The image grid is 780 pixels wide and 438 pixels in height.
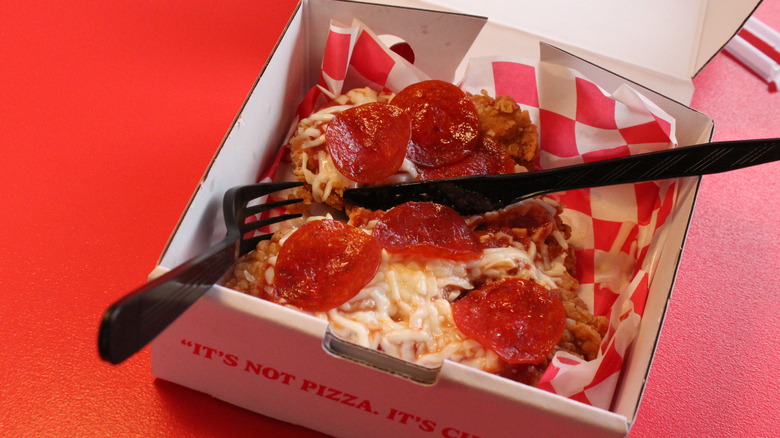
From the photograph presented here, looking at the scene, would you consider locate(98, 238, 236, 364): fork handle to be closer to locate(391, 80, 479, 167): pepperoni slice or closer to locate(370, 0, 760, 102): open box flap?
locate(391, 80, 479, 167): pepperoni slice

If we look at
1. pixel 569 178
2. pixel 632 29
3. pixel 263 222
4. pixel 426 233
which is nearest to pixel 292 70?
pixel 263 222

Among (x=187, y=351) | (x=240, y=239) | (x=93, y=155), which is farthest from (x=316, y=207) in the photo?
(x=93, y=155)

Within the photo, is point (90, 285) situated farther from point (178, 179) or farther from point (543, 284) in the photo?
point (543, 284)

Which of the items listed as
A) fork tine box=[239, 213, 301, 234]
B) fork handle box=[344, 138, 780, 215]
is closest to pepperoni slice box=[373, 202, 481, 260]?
fork handle box=[344, 138, 780, 215]

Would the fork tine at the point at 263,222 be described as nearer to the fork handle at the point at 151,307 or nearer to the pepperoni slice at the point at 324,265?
the pepperoni slice at the point at 324,265

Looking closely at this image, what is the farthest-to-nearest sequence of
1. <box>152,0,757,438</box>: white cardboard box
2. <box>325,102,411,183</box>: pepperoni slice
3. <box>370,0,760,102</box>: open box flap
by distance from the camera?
<box>370,0,760,102</box>: open box flap, <box>325,102,411,183</box>: pepperoni slice, <box>152,0,757,438</box>: white cardboard box
